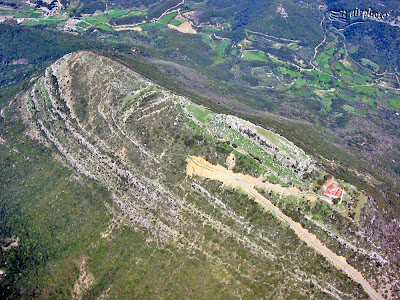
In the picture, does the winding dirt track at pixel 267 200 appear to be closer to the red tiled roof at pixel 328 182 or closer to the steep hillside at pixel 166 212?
the steep hillside at pixel 166 212

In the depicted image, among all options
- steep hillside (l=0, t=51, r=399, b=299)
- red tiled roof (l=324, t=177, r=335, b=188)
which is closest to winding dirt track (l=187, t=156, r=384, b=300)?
steep hillside (l=0, t=51, r=399, b=299)

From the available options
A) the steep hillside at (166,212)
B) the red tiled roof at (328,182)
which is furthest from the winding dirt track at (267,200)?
the red tiled roof at (328,182)

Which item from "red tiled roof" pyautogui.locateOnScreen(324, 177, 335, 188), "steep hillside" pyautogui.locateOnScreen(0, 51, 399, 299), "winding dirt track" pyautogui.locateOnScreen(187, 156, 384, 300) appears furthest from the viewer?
"red tiled roof" pyautogui.locateOnScreen(324, 177, 335, 188)

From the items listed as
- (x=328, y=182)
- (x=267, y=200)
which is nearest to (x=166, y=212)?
(x=267, y=200)

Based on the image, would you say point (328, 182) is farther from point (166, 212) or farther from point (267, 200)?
point (166, 212)

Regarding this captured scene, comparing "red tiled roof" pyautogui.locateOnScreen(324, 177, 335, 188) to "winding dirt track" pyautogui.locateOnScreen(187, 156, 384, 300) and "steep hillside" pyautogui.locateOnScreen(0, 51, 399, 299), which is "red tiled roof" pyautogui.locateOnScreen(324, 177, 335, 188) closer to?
"steep hillside" pyautogui.locateOnScreen(0, 51, 399, 299)

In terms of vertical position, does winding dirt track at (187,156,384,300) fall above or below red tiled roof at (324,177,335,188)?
below
